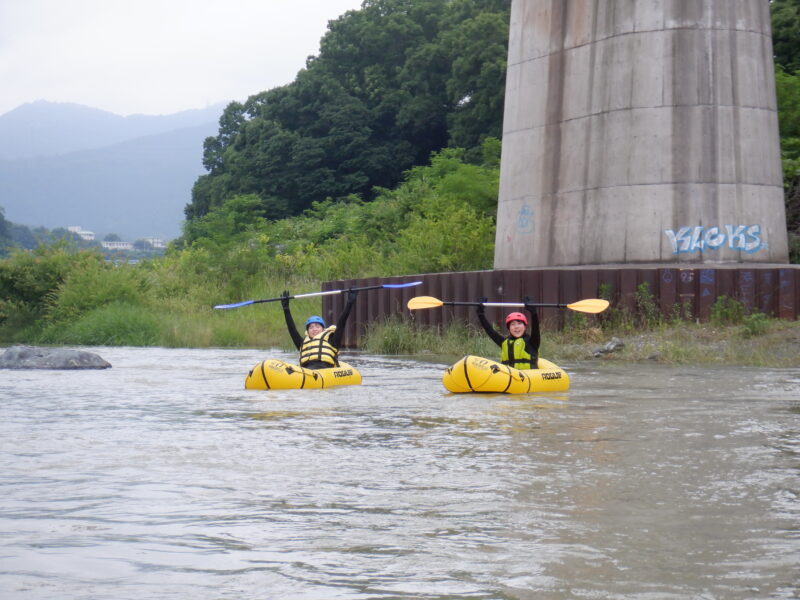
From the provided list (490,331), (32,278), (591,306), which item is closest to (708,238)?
(591,306)

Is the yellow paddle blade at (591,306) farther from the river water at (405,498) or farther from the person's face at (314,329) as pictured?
the person's face at (314,329)

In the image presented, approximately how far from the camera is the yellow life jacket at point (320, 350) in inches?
651

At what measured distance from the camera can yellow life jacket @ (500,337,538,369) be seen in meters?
15.6

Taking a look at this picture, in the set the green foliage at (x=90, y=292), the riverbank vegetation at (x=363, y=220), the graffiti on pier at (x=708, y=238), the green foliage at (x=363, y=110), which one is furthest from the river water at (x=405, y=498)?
the green foliage at (x=363, y=110)

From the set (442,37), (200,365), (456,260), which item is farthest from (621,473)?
(442,37)

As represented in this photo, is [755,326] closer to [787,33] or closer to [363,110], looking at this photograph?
[787,33]

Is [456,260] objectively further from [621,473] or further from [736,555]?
[736,555]

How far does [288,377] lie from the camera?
15656 mm

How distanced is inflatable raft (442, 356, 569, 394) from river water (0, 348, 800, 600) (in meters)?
0.56

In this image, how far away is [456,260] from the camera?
30547mm

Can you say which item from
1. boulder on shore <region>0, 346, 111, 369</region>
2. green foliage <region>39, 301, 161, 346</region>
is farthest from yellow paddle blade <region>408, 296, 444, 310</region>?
green foliage <region>39, 301, 161, 346</region>

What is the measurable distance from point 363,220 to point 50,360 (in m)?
24.6

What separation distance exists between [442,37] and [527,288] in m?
40.9

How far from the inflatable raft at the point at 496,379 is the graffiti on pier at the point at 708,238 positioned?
24.2 ft
